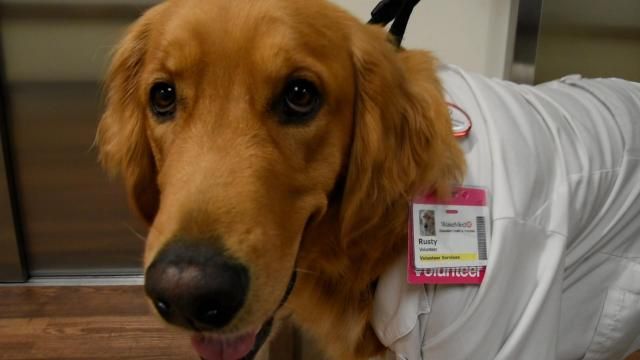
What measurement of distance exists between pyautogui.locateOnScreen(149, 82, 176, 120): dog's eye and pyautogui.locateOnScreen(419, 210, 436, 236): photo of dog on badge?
1.38 ft

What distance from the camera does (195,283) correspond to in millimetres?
706

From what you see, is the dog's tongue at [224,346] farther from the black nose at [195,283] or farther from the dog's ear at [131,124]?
the dog's ear at [131,124]

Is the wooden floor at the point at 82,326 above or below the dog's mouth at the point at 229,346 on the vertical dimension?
below

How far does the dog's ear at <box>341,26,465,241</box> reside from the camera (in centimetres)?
100

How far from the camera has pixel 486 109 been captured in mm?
1094

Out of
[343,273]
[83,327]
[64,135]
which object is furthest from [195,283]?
[64,135]

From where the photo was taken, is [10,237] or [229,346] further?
[10,237]

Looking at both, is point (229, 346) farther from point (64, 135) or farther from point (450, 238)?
point (64, 135)

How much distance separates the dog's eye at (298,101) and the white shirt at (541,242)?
29cm

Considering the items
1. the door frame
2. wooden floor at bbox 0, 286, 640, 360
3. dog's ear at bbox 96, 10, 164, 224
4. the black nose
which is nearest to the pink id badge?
the black nose

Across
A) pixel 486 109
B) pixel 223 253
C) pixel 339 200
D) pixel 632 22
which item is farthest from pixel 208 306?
pixel 632 22

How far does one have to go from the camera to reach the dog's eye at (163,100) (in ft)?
3.09

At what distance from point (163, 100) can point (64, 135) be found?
141cm

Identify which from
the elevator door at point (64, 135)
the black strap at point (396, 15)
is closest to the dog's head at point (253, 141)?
the black strap at point (396, 15)
